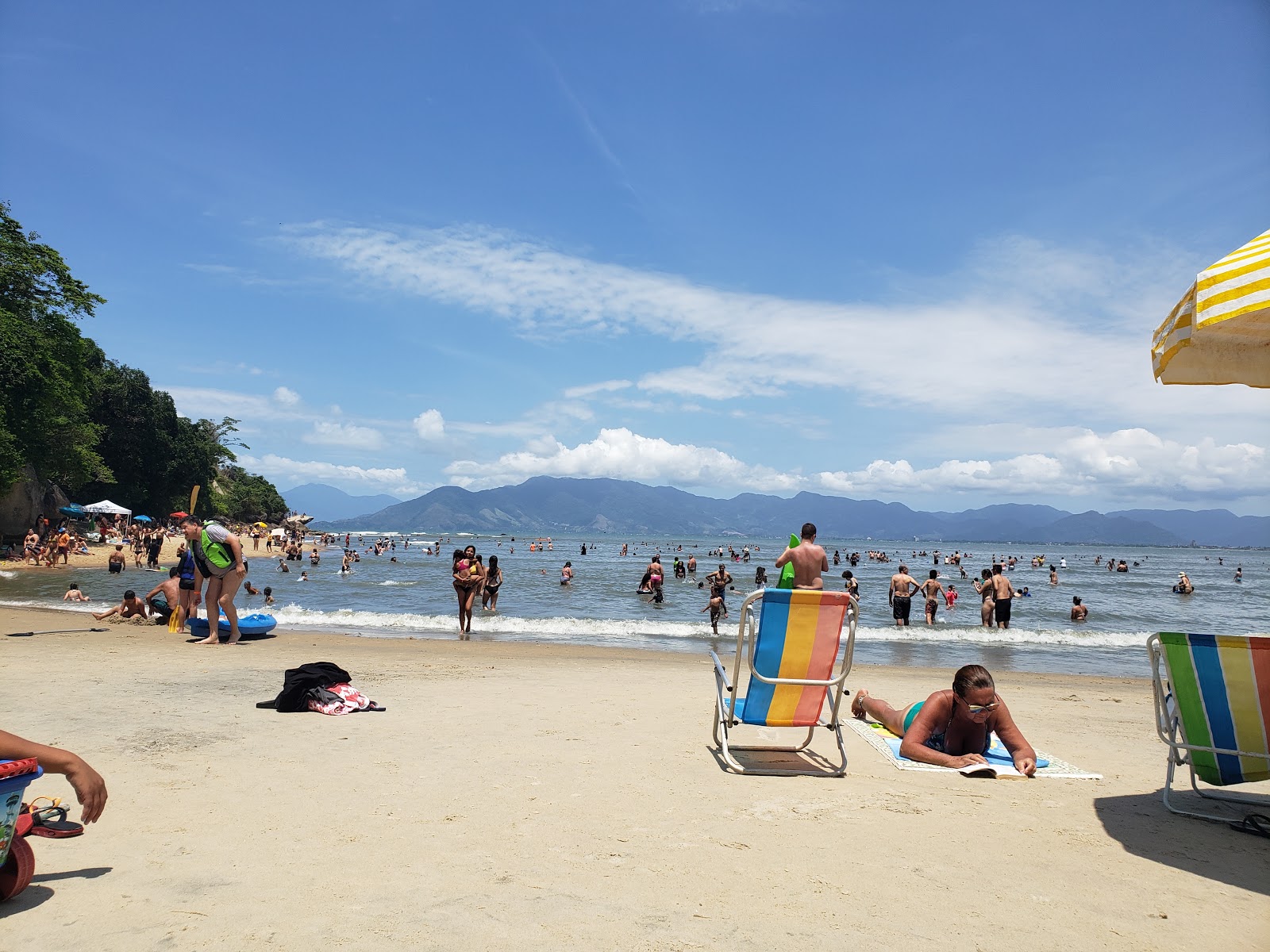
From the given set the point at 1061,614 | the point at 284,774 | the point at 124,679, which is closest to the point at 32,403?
the point at 124,679

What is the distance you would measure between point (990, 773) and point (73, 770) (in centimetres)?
461

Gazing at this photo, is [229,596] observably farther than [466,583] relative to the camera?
No

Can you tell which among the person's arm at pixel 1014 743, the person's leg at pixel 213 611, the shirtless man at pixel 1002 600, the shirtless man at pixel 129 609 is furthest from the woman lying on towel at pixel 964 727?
the shirtless man at pixel 1002 600

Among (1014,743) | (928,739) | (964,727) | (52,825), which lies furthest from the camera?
(928,739)

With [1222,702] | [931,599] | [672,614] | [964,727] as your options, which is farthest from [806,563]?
[672,614]

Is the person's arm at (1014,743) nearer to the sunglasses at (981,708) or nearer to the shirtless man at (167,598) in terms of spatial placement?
the sunglasses at (981,708)

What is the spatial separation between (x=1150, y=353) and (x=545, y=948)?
13.0ft

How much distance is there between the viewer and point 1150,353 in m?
4.02

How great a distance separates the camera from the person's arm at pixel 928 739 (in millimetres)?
4793

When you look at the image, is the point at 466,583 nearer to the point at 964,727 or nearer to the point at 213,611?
the point at 213,611

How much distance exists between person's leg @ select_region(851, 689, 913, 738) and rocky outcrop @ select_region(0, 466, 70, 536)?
3683 centimetres

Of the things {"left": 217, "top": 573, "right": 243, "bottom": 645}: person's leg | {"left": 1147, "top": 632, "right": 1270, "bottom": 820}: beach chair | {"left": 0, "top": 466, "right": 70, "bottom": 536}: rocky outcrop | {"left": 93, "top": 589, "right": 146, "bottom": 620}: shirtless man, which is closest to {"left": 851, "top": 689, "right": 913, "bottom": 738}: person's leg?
{"left": 1147, "top": 632, "right": 1270, "bottom": 820}: beach chair

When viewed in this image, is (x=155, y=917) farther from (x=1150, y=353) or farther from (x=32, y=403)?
(x=32, y=403)

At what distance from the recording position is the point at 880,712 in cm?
601
